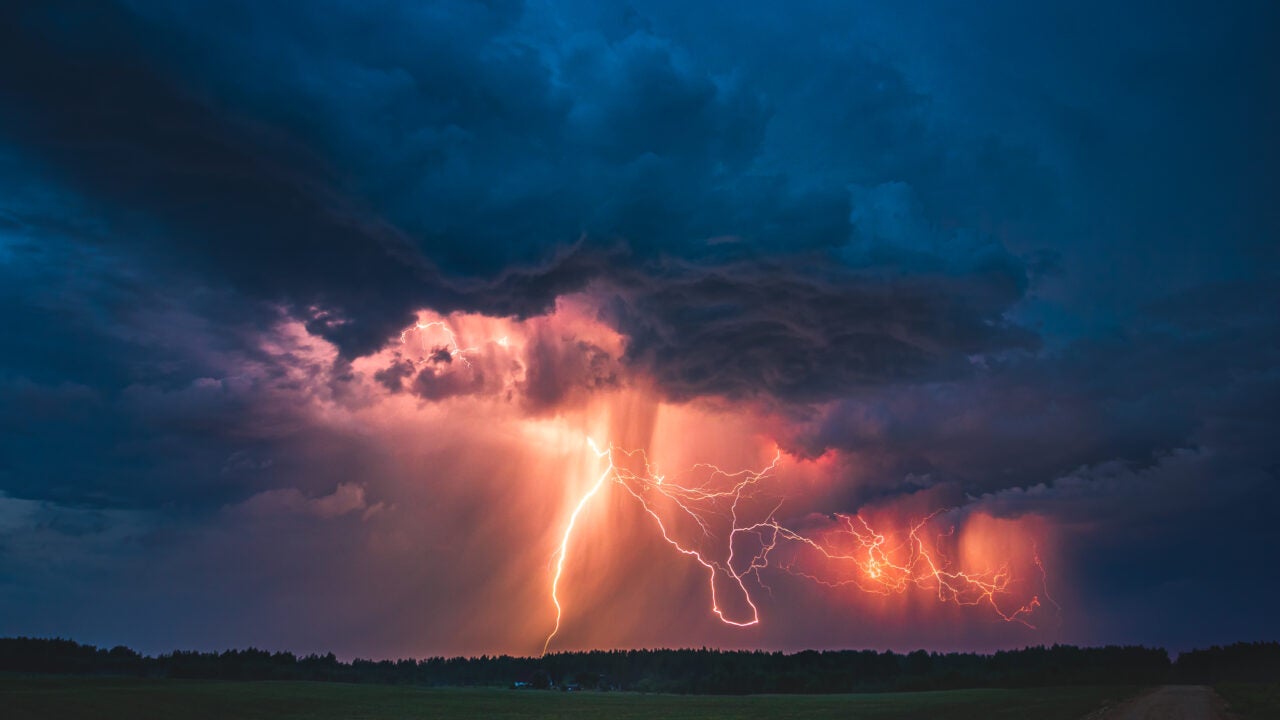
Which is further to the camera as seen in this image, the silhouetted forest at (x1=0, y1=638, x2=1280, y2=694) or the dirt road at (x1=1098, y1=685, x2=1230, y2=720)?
the silhouetted forest at (x1=0, y1=638, x2=1280, y2=694)

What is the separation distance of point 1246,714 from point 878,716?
2059cm

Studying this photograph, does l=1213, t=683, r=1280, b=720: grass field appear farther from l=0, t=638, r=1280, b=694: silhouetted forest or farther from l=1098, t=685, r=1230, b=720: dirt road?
l=0, t=638, r=1280, b=694: silhouetted forest

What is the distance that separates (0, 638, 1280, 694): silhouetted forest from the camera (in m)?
115

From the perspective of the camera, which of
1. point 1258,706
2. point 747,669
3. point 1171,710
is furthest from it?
point 747,669

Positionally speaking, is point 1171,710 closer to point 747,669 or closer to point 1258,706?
point 1258,706

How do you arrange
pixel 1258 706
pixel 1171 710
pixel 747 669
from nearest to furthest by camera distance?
pixel 1171 710 < pixel 1258 706 < pixel 747 669

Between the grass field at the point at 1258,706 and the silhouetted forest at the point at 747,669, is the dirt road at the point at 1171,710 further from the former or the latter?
the silhouetted forest at the point at 747,669

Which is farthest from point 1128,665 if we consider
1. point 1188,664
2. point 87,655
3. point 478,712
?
point 87,655

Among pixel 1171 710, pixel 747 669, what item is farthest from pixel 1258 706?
pixel 747 669

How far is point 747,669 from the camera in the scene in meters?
160

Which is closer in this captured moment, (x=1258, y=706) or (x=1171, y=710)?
(x=1171, y=710)

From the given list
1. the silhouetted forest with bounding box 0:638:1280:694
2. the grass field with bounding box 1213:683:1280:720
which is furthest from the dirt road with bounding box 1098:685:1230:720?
the silhouetted forest with bounding box 0:638:1280:694

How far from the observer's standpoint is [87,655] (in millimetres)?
130000

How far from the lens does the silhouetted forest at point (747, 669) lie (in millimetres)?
115312
